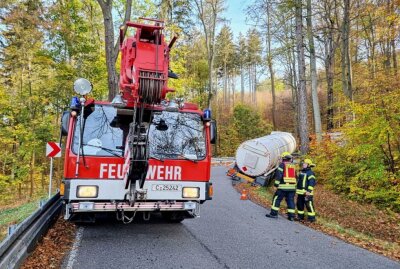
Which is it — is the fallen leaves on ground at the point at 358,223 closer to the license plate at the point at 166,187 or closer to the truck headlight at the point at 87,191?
the license plate at the point at 166,187

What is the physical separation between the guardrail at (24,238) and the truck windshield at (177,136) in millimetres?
2311

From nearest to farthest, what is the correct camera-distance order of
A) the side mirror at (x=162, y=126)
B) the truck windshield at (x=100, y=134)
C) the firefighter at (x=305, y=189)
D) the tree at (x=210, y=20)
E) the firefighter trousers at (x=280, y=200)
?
the truck windshield at (x=100, y=134) < the side mirror at (x=162, y=126) < the firefighter at (x=305, y=189) < the firefighter trousers at (x=280, y=200) < the tree at (x=210, y=20)

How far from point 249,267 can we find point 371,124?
341 inches

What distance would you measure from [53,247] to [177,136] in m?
2.90

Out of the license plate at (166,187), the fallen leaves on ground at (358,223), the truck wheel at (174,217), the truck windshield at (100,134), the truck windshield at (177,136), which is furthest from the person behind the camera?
the truck wheel at (174,217)

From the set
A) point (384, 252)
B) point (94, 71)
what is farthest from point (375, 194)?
point (94, 71)

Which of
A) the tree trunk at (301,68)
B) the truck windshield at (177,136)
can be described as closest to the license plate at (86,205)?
the truck windshield at (177,136)

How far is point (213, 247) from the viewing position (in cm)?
627

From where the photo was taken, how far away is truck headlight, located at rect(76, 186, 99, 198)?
593cm

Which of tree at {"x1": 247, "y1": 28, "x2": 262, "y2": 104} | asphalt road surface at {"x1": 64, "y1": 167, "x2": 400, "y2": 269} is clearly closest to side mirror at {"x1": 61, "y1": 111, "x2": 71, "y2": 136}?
asphalt road surface at {"x1": 64, "y1": 167, "x2": 400, "y2": 269}

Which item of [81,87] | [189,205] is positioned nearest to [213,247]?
[189,205]

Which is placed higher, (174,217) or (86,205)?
(86,205)

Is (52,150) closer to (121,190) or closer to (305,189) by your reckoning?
(121,190)

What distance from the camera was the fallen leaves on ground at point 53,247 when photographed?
5.17m
